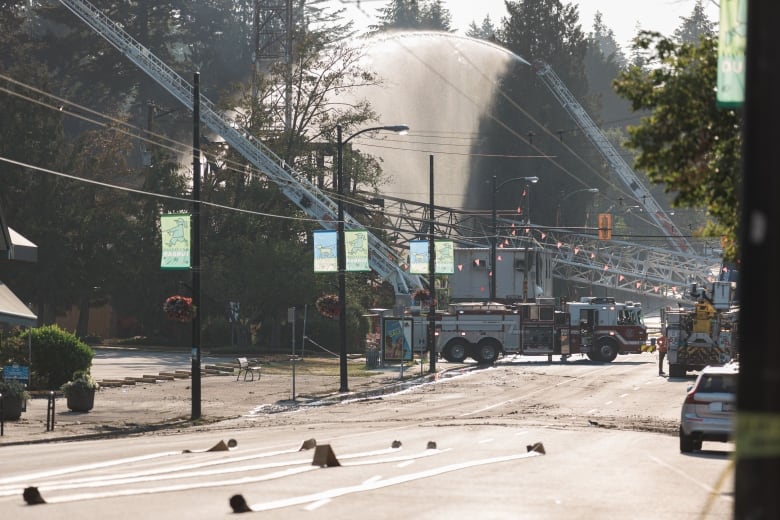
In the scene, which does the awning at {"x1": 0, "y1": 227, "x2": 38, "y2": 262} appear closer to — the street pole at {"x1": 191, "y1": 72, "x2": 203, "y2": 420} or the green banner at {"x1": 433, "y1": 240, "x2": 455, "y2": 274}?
the street pole at {"x1": 191, "y1": 72, "x2": 203, "y2": 420}

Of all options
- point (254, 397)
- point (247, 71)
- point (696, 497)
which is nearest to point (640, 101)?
point (696, 497)

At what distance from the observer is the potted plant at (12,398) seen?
1247 inches

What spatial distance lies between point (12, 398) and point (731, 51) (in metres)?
25.2

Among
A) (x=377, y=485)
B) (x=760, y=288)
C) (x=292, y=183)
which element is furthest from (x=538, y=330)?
(x=760, y=288)

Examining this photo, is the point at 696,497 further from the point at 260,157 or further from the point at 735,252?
the point at 260,157

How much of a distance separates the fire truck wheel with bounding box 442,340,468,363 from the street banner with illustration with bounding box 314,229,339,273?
16601 millimetres

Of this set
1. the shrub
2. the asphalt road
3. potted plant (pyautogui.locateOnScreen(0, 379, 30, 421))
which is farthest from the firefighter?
potted plant (pyautogui.locateOnScreen(0, 379, 30, 421))

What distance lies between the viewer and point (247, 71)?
124562mm

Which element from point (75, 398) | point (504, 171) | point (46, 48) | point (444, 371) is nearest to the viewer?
point (75, 398)

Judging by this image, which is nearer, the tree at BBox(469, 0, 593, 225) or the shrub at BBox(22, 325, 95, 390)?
the shrub at BBox(22, 325, 95, 390)

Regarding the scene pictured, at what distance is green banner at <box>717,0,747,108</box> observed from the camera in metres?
10.0

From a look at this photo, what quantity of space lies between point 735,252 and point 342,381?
3186 centimetres

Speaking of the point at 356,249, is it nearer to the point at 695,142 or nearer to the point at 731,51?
the point at 695,142

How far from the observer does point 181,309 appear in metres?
36.1
